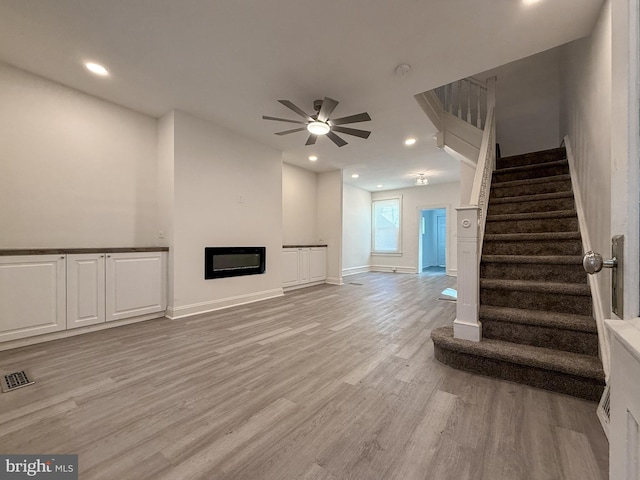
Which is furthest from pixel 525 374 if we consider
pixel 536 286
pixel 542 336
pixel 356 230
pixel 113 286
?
pixel 356 230

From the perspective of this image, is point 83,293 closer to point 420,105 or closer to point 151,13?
point 151,13

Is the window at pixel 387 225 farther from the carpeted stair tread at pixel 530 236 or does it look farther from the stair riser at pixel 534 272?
the stair riser at pixel 534 272

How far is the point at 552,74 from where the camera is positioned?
4.41 m

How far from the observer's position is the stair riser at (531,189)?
3.26 meters

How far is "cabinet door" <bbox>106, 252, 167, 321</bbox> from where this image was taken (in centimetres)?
313

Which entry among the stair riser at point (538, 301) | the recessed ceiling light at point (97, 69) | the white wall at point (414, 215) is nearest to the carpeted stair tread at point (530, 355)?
the stair riser at point (538, 301)

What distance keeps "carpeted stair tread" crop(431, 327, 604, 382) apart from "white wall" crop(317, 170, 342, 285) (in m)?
4.25

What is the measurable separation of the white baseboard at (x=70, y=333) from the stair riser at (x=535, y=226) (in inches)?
171

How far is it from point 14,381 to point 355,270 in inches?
292

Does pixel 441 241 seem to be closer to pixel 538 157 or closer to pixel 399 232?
pixel 399 232

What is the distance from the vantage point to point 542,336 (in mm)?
2047

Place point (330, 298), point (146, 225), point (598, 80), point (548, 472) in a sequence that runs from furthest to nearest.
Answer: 1. point (330, 298)
2. point (146, 225)
3. point (598, 80)
4. point (548, 472)

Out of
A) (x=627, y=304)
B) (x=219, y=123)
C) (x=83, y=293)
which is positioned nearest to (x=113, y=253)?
(x=83, y=293)

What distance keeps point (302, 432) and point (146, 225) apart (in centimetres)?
352
